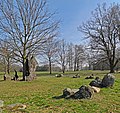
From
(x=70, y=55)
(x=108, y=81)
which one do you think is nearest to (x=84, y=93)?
(x=108, y=81)

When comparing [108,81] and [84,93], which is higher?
[108,81]

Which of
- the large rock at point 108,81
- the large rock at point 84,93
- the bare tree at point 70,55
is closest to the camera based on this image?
the large rock at point 84,93

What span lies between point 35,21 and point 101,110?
19.3 m

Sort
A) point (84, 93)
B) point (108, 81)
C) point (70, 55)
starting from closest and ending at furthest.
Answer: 1. point (84, 93)
2. point (108, 81)
3. point (70, 55)

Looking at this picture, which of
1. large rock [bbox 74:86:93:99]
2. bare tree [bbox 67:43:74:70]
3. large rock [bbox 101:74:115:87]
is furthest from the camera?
bare tree [bbox 67:43:74:70]

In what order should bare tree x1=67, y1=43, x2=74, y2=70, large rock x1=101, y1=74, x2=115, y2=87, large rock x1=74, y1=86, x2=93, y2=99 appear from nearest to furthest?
large rock x1=74, y1=86, x2=93, y2=99 → large rock x1=101, y1=74, x2=115, y2=87 → bare tree x1=67, y1=43, x2=74, y2=70

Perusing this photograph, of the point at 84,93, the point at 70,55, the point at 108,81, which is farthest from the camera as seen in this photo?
the point at 70,55

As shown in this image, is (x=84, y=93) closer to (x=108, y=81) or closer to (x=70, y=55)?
(x=108, y=81)

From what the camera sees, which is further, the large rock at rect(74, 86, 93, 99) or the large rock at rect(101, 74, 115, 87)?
the large rock at rect(101, 74, 115, 87)

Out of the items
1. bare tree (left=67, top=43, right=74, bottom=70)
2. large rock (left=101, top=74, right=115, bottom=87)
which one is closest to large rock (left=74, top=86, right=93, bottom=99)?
large rock (left=101, top=74, right=115, bottom=87)

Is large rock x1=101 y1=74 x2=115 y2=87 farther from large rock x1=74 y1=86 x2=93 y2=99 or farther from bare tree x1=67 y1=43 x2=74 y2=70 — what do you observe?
bare tree x1=67 y1=43 x2=74 y2=70

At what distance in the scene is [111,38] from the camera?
129ft

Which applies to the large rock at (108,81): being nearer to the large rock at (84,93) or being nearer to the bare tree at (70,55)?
the large rock at (84,93)

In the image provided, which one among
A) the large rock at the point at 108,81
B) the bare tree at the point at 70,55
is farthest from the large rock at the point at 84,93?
the bare tree at the point at 70,55
